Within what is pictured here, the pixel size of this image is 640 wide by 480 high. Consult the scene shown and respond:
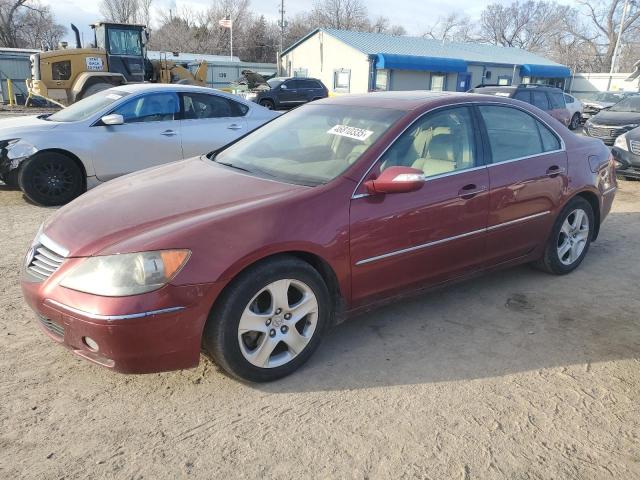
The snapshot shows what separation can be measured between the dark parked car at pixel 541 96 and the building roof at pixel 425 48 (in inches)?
643

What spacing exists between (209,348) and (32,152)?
4.90m

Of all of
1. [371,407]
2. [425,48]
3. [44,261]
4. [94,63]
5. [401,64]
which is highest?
[425,48]

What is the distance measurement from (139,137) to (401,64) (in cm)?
2623

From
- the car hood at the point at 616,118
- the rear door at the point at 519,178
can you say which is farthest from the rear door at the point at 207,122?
the car hood at the point at 616,118

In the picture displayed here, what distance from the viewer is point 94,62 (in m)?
17.3

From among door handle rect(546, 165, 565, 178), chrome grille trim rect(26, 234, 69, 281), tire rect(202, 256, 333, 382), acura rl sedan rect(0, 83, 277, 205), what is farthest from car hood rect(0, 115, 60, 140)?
door handle rect(546, 165, 565, 178)

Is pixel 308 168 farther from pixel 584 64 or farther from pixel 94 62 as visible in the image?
pixel 584 64

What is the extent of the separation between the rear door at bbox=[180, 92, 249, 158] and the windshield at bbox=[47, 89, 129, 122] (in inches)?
33.9

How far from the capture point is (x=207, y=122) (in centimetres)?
723

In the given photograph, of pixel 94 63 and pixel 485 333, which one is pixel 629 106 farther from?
pixel 94 63

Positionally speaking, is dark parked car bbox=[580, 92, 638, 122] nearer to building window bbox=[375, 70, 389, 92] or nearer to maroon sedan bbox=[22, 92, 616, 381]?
building window bbox=[375, 70, 389, 92]

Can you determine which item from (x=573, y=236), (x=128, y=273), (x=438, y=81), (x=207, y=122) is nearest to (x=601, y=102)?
(x=438, y=81)

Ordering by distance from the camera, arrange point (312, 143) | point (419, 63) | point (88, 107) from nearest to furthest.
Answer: point (312, 143)
point (88, 107)
point (419, 63)

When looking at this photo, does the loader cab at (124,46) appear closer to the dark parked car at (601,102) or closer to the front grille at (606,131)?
the front grille at (606,131)
